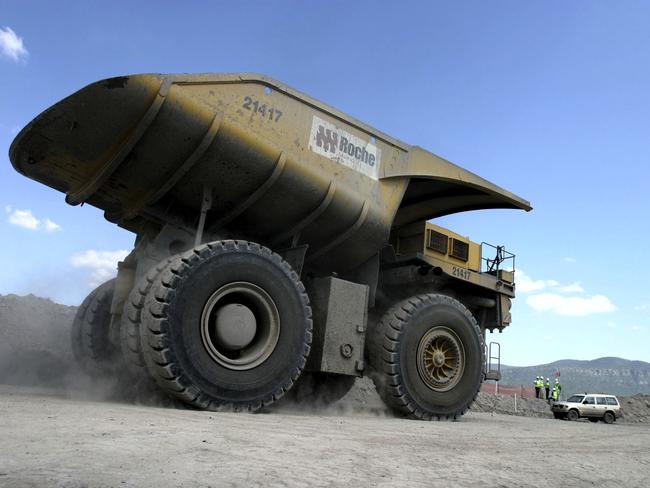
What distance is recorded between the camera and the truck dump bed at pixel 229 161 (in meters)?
5.48

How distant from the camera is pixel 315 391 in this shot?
7426 mm

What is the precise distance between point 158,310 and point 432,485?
3.26m

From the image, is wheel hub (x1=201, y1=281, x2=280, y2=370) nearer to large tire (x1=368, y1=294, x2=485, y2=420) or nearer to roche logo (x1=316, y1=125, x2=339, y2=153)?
roche logo (x1=316, y1=125, x2=339, y2=153)

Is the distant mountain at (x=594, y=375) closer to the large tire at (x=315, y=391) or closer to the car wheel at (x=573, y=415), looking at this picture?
the car wheel at (x=573, y=415)

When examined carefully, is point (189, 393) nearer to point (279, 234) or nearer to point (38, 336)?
point (279, 234)

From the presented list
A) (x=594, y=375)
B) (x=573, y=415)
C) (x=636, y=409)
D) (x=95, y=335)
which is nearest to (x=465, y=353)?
(x=95, y=335)

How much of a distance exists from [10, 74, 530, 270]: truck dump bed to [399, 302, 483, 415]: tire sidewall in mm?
1245

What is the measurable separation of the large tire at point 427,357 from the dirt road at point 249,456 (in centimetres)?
248

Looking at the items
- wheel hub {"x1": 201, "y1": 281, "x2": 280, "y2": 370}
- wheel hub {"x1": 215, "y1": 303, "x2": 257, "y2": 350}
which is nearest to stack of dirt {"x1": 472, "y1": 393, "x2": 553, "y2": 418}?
wheel hub {"x1": 201, "y1": 281, "x2": 280, "y2": 370}

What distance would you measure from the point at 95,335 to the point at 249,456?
618 centimetres

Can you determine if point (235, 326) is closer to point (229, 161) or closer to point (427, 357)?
point (229, 161)

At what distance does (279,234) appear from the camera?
7.08 metres

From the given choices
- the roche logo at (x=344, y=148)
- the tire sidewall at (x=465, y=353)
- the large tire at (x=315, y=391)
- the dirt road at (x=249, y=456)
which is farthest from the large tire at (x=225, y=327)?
the tire sidewall at (x=465, y=353)

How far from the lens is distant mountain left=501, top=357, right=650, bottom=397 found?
11312 centimetres
